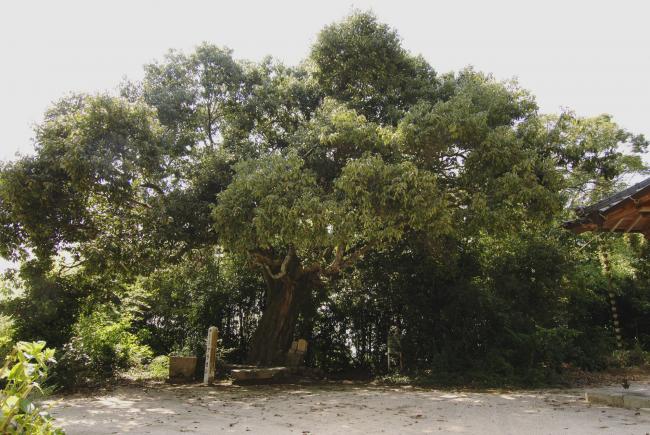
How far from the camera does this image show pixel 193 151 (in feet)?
33.8

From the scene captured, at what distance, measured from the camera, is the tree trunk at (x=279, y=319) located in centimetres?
1105

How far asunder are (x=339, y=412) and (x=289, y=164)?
4225 millimetres

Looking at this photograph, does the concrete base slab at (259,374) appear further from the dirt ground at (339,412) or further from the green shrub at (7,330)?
the green shrub at (7,330)

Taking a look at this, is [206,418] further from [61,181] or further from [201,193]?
[61,181]

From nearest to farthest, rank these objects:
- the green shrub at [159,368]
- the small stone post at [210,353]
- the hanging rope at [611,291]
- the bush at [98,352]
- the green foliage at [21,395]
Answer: the green foliage at [21,395]
the bush at [98,352]
the small stone post at [210,353]
the green shrub at [159,368]
the hanging rope at [611,291]

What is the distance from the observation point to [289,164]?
8.38 meters

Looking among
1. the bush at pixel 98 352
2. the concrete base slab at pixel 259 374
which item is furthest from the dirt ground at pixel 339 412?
the bush at pixel 98 352

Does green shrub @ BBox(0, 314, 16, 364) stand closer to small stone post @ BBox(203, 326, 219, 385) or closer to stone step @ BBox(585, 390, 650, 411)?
small stone post @ BBox(203, 326, 219, 385)

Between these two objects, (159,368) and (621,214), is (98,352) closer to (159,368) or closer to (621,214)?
(159,368)

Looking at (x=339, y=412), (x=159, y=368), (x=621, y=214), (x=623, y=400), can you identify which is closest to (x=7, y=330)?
(x=159, y=368)

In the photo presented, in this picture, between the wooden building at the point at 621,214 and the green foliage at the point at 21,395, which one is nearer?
the green foliage at the point at 21,395

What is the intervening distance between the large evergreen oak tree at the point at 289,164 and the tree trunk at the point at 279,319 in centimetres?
4

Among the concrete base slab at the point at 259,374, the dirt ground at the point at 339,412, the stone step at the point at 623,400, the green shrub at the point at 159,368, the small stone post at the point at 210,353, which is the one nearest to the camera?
the dirt ground at the point at 339,412

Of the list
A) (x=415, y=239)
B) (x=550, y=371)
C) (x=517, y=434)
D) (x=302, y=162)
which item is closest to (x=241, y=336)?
(x=415, y=239)
